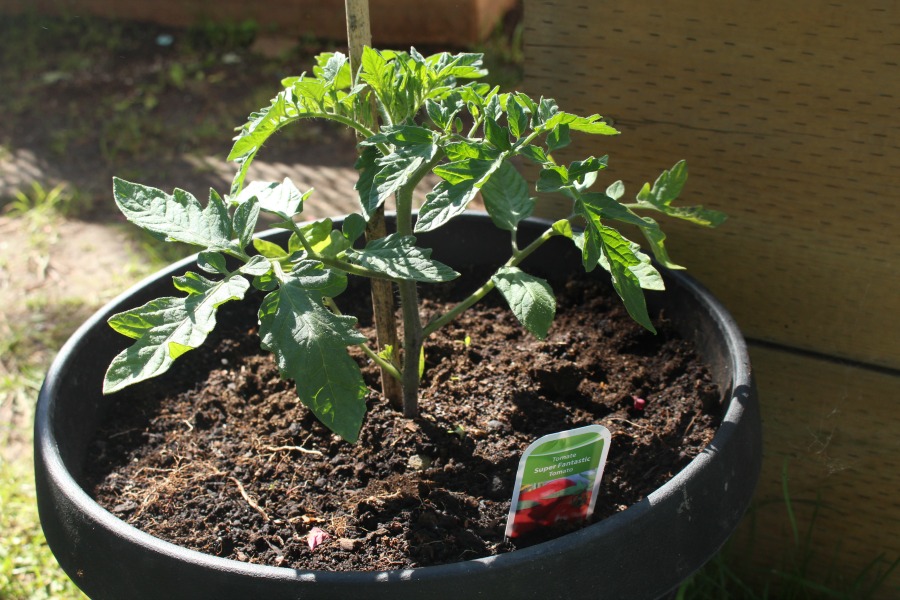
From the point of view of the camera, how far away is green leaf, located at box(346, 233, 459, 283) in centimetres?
94

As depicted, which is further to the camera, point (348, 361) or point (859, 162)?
point (859, 162)

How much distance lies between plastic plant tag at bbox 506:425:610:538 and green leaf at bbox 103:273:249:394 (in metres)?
0.37

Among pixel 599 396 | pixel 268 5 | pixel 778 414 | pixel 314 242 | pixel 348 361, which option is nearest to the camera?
pixel 348 361

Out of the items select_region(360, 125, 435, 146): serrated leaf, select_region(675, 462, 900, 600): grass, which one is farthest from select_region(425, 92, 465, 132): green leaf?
select_region(675, 462, 900, 600): grass

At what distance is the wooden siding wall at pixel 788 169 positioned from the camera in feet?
4.39

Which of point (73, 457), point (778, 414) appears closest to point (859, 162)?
point (778, 414)

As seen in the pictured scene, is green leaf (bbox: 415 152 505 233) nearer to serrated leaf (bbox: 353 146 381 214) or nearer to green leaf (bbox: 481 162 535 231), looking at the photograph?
serrated leaf (bbox: 353 146 381 214)

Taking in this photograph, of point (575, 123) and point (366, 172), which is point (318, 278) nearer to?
point (366, 172)

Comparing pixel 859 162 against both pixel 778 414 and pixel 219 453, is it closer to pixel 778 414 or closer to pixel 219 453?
pixel 778 414

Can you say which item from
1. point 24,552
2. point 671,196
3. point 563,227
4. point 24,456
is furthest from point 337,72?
point 24,456

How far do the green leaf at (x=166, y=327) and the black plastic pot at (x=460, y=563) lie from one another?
183 millimetres

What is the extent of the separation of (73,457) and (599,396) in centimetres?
74

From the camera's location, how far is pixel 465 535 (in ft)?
3.50

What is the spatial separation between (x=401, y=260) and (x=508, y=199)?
278 millimetres
